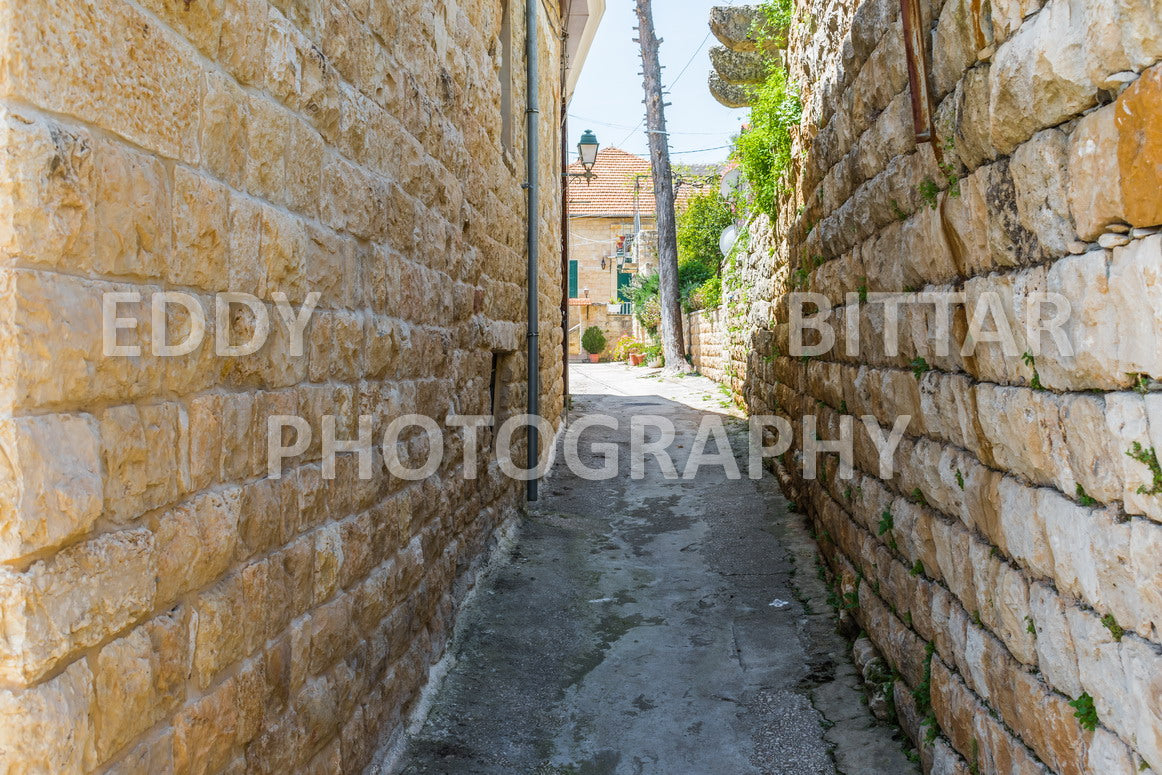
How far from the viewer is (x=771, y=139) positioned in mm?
6672

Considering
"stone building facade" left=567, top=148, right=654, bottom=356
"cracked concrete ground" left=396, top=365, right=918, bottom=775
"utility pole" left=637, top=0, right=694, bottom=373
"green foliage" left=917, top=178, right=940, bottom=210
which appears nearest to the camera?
"green foliage" left=917, top=178, right=940, bottom=210

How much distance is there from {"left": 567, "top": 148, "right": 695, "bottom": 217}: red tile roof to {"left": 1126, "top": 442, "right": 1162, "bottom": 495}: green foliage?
29.9 meters

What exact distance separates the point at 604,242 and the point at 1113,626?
100 feet

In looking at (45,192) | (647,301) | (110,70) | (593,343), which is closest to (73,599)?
(45,192)

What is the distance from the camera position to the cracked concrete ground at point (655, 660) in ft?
11.8

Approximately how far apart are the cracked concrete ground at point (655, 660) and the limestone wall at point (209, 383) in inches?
18.0

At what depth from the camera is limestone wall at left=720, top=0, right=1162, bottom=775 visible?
1.79 m

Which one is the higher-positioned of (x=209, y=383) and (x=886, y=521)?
(x=209, y=383)

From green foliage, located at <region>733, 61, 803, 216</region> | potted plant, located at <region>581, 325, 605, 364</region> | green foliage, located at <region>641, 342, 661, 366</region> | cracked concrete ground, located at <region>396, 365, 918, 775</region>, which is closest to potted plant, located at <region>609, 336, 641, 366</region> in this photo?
green foliage, located at <region>641, 342, 661, 366</region>

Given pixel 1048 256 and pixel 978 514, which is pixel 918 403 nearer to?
pixel 978 514

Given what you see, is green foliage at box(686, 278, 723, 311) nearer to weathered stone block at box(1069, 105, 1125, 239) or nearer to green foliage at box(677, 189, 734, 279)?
green foliage at box(677, 189, 734, 279)

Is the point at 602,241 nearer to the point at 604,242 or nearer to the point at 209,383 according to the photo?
the point at 604,242

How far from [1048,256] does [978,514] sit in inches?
35.4

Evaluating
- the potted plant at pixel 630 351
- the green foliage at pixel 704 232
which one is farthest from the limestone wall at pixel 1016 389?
the potted plant at pixel 630 351
